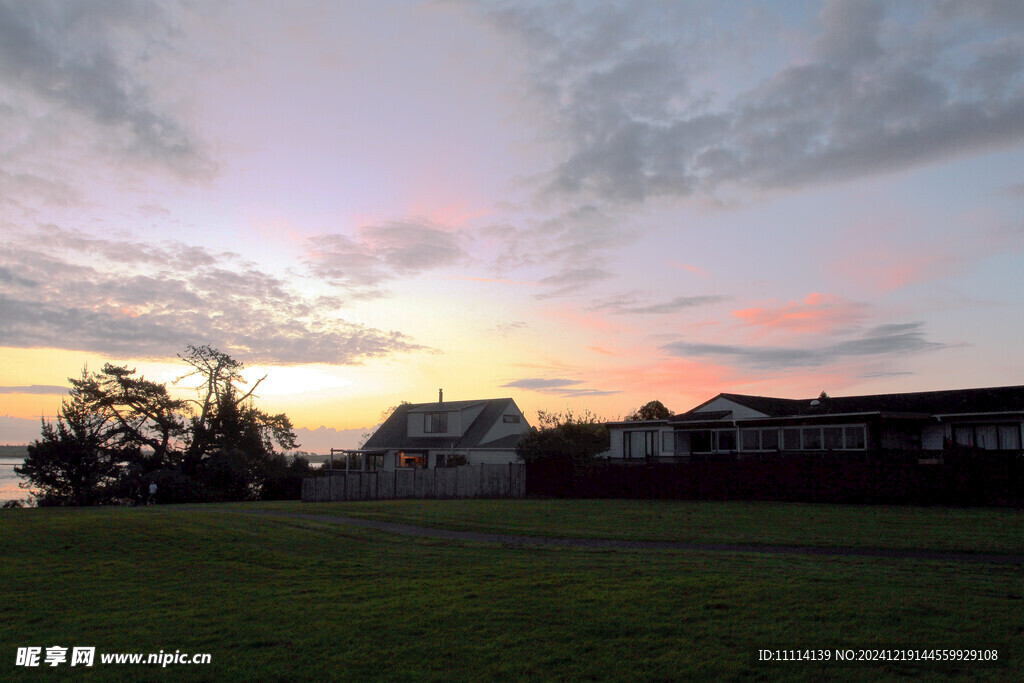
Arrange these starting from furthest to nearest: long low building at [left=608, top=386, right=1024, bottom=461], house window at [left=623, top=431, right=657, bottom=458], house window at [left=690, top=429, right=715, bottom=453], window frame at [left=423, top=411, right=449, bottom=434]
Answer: window frame at [left=423, top=411, right=449, bottom=434], house window at [left=623, top=431, right=657, bottom=458], house window at [left=690, top=429, right=715, bottom=453], long low building at [left=608, top=386, right=1024, bottom=461]

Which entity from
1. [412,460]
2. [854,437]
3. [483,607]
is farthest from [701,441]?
[483,607]

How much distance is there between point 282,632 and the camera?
25.9 ft

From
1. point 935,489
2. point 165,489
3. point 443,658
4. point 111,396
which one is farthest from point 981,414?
point 111,396

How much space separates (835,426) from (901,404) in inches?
186

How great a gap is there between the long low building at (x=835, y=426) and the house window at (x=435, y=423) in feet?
45.7

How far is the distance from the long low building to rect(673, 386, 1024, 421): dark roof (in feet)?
0.13

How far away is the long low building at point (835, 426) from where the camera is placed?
34312 millimetres

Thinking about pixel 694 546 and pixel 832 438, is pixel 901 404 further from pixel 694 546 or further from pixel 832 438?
pixel 694 546

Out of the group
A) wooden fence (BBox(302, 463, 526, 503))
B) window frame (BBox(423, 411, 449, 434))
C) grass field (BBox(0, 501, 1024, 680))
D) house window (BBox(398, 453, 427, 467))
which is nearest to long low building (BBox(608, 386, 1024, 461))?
wooden fence (BBox(302, 463, 526, 503))

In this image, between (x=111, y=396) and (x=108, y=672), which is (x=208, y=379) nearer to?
(x=111, y=396)

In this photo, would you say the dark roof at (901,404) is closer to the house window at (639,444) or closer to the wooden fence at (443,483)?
the house window at (639,444)

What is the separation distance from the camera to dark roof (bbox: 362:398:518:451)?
2100 inches

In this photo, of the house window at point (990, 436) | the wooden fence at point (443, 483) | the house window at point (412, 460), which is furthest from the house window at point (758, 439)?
the house window at point (412, 460)

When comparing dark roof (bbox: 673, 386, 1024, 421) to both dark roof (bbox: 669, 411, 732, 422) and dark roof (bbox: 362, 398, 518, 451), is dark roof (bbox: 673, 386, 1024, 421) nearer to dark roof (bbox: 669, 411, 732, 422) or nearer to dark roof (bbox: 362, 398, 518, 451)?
dark roof (bbox: 669, 411, 732, 422)
